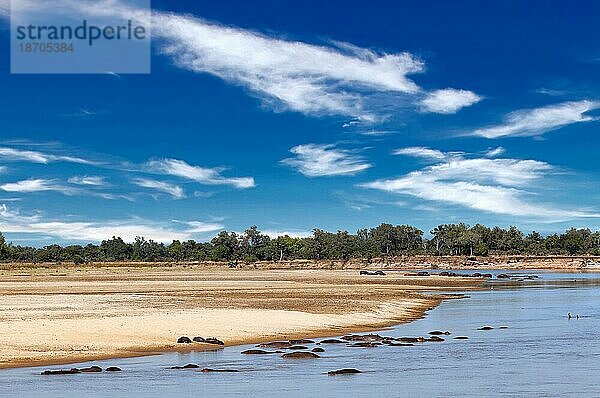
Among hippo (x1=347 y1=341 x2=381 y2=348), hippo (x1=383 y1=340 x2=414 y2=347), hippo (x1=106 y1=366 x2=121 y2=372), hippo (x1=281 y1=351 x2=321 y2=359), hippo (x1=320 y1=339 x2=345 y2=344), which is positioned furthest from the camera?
hippo (x1=320 y1=339 x2=345 y2=344)

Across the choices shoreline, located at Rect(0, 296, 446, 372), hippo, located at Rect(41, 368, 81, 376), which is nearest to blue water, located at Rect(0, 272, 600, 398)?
hippo, located at Rect(41, 368, 81, 376)

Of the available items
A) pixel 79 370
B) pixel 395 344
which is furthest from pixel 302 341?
pixel 79 370

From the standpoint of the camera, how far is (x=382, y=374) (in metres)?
27.1

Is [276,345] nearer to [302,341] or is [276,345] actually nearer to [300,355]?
[302,341]

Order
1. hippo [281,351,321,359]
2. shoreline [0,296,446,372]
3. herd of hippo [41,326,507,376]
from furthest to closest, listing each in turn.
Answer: herd of hippo [41,326,507,376] → hippo [281,351,321,359] → shoreline [0,296,446,372]

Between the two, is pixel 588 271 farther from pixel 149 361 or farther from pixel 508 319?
pixel 149 361

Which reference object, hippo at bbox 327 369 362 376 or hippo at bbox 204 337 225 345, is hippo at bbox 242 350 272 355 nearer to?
hippo at bbox 204 337 225 345

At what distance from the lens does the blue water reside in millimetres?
23766

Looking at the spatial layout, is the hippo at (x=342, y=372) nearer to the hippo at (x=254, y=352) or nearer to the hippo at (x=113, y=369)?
the hippo at (x=254, y=352)

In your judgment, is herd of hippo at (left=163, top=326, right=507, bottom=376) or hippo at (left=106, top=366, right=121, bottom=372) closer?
hippo at (left=106, top=366, right=121, bottom=372)

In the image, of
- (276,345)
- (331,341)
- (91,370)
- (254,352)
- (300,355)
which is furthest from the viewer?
(331,341)

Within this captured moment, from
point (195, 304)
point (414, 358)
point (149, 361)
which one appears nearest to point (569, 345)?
point (414, 358)

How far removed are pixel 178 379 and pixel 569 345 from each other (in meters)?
19.1

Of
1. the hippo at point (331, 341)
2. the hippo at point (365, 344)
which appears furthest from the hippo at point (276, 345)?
the hippo at point (365, 344)
